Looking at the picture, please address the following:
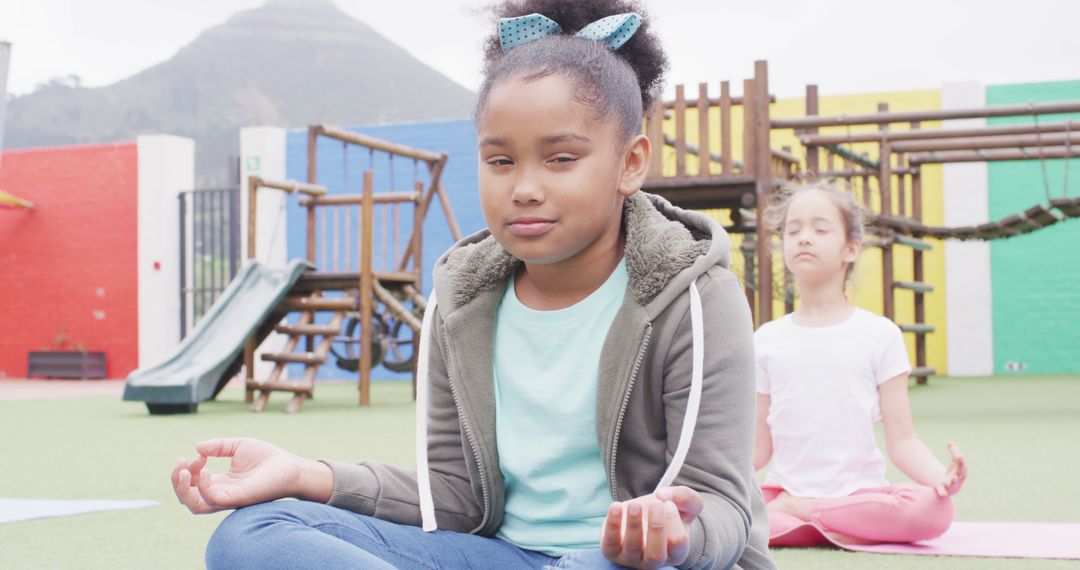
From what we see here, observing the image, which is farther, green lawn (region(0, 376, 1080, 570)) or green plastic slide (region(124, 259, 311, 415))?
green plastic slide (region(124, 259, 311, 415))

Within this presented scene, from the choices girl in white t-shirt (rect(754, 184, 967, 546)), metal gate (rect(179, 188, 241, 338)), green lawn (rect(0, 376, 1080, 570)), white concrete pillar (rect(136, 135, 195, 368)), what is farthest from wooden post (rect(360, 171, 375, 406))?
white concrete pillar (rect(136, 135, 195, 368))

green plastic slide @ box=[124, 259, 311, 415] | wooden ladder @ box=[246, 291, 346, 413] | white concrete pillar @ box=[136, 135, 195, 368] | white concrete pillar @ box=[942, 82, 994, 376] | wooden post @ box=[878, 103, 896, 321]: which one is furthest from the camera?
white concrete pillar @ box=[136, 135, 195, 368]

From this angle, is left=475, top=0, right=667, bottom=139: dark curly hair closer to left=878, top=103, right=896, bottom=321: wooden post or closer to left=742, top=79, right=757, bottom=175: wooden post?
left=742, top=79, right=757, bottom=175: wooden post

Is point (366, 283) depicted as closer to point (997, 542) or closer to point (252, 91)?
point (997, 542)

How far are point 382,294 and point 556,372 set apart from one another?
6.81 meters

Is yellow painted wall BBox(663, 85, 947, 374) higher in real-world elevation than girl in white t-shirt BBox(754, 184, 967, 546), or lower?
higher

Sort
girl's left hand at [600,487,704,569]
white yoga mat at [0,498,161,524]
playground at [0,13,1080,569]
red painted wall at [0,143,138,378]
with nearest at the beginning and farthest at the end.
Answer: girl's left hand at [600,487,704,569] < white yoga mat at [0,498,161,524] < playground at [0,13,1080,569] < red painted wall at [0,143,138,378]

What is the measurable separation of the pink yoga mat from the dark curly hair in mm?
1510

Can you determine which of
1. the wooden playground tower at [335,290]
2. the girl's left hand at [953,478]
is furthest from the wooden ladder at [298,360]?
the girl's left hand at [953,478]

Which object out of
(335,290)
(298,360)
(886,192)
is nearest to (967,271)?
(886,192)

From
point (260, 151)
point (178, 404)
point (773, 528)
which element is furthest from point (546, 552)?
point (260, 151)

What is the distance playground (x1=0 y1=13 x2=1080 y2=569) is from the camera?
3.94 m

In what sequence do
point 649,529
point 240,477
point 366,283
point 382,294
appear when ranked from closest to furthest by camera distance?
point 649,529
point 240,477
point 366,283
point 382,294

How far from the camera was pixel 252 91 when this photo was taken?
2024 inches
